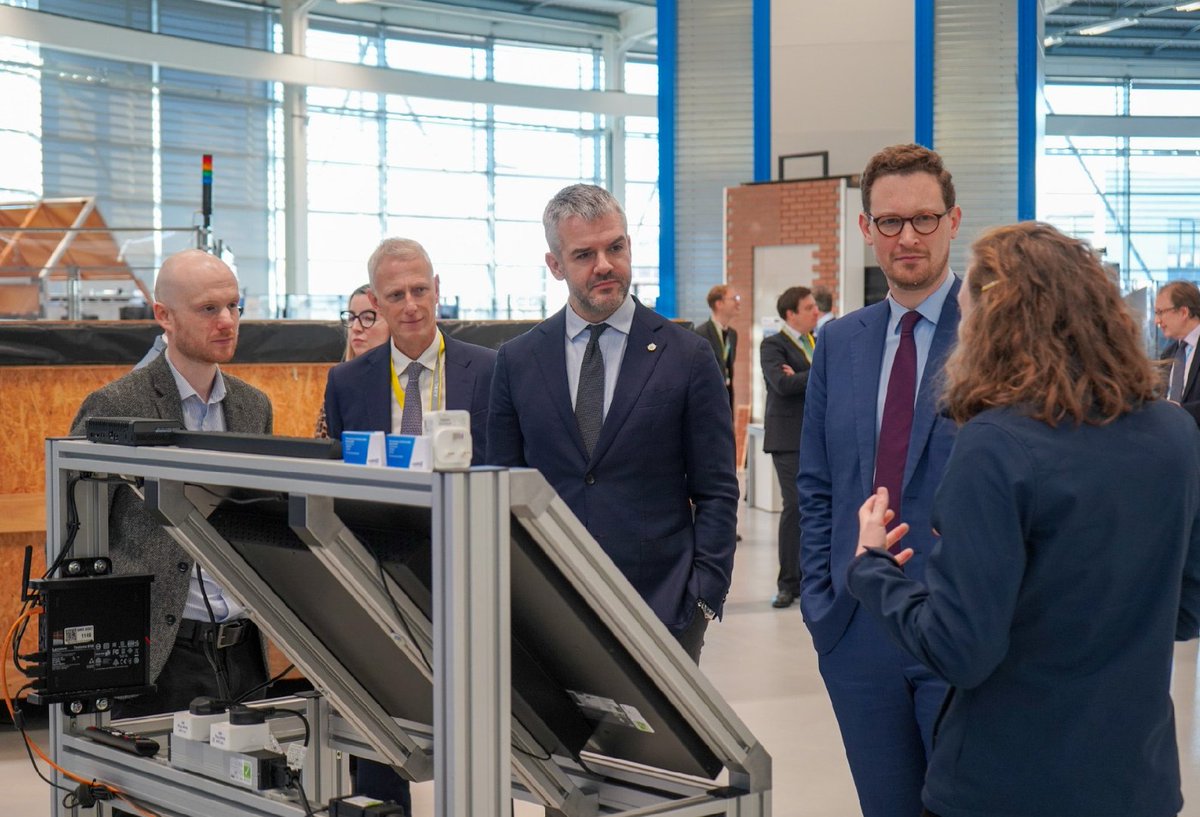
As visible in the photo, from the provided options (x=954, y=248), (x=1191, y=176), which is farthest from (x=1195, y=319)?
(x=1191, y=176)

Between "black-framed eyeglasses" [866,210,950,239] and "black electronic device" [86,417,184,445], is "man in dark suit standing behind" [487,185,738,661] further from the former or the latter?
"black electronic device" [86,417,184,445]

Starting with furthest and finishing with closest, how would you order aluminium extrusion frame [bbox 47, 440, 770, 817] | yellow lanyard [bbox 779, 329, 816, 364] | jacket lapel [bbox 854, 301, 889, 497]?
yellow lanyard [bbox 779, 329, 816, 364] → jacket lapel [bbox 854, 301, 889, 497] → aluminium extrusion frame [bbox 47, 440, 770, 817]

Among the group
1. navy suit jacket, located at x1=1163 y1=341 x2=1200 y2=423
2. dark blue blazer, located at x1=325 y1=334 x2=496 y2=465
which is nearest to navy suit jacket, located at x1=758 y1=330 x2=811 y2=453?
navy suit jacket, located at x1=1163 y1=341 x2=1200 y2=423

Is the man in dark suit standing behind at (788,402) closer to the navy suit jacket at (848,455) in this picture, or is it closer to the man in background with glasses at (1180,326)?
the man in background with glasses at (1180,326)

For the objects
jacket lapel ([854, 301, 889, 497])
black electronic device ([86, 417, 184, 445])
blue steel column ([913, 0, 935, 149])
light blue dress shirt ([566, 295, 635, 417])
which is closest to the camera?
black electronic device ([86, 417, 184, 445])

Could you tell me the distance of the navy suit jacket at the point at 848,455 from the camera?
85.6 inches

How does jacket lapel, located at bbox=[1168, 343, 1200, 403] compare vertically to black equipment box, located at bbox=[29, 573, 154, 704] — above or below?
above

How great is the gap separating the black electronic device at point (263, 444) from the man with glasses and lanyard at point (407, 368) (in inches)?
37.0

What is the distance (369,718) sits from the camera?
83.4 inches

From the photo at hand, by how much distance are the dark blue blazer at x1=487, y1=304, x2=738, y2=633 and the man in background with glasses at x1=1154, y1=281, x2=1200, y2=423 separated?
4.75 m

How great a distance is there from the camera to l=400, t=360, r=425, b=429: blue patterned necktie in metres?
2.94

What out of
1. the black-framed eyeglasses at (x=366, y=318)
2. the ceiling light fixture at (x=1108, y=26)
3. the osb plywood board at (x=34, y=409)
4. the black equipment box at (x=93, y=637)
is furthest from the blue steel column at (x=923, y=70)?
the black equipment box at (x=93, y=637)

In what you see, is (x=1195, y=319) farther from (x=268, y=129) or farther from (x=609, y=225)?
(x=268, y=129)

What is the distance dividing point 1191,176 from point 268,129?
15740mm
